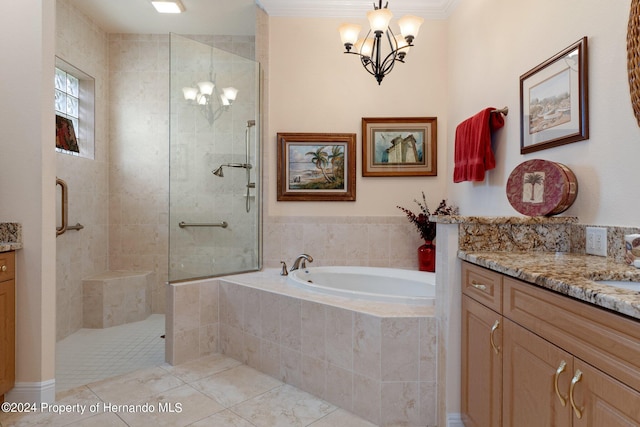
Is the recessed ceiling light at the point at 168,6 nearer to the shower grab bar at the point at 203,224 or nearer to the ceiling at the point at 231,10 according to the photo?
the ceiling at the point at 231,10

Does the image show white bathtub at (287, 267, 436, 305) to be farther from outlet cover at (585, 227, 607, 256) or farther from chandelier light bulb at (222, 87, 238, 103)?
chandelier light bulb at (222, 87, 238, 103)

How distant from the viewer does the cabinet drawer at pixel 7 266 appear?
5.56 ft

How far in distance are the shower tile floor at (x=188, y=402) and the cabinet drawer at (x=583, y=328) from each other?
105 centimetres

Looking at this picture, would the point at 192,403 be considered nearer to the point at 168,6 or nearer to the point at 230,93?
the point at 230,93

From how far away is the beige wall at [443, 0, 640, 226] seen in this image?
53.4 inches

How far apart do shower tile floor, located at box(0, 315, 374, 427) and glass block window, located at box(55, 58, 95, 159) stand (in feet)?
6.47

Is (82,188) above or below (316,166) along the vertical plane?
below

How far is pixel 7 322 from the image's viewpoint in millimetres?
1741

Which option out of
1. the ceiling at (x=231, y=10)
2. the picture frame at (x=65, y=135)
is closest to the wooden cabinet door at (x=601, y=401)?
the ceiling at (x=231, y=10)

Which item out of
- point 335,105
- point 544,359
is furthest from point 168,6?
point 544,359

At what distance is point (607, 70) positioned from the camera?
1412mm

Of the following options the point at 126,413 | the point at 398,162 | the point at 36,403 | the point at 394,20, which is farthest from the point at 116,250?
the point at 394,20

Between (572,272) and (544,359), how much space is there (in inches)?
10.7

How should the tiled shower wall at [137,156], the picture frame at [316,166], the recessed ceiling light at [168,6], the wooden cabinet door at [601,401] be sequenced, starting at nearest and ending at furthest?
the wooden cabinet door at [601,401] < the recessed ceiling light at [168,6] < the picture frame at [316,166] < the tiled shower wall at [137,156]
